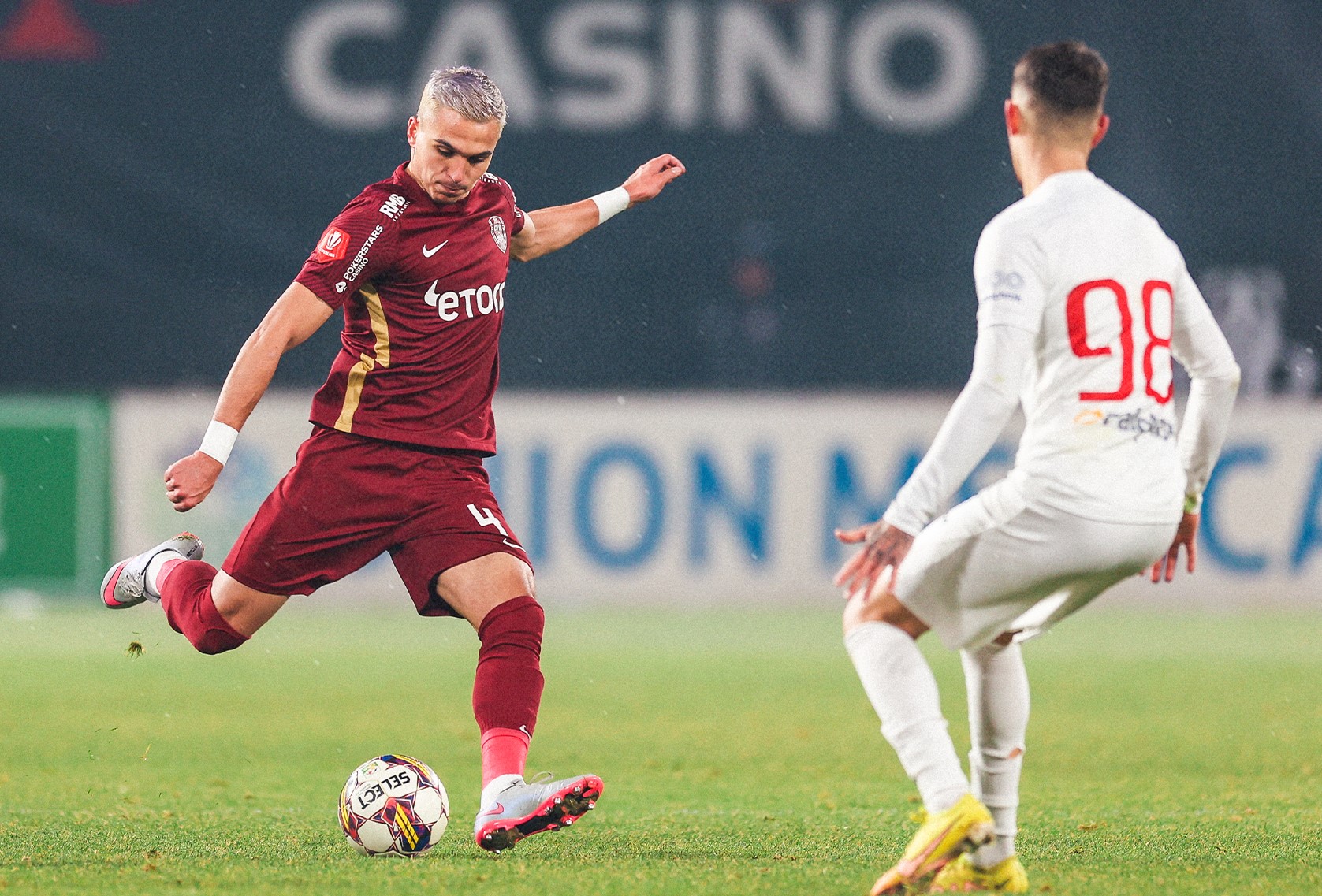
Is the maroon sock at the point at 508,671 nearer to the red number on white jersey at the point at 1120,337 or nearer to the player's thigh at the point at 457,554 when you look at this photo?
the player's thigh at the point at 457,554

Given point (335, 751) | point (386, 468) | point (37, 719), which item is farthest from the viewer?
point (37, 719)

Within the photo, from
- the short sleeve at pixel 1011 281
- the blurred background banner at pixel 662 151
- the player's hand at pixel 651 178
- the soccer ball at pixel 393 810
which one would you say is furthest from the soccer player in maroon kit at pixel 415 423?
the blurred background banner at pixel 662 151

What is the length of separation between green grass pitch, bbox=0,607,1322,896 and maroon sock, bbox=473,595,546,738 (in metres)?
0.32

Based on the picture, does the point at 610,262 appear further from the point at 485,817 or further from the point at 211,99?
the point at 485,817

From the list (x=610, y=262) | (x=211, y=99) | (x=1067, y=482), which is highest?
(x=211, y=99)

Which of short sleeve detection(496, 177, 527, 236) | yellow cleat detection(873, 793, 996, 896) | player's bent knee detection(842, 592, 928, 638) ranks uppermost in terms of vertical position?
short sleeve detection(496, 177, 527, 236)

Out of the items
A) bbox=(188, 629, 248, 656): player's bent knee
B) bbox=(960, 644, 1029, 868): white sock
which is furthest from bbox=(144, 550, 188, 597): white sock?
bbox=(960, 644, 1029, 868): white sock

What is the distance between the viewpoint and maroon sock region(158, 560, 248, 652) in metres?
4.89

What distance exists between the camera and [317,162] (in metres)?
13.9

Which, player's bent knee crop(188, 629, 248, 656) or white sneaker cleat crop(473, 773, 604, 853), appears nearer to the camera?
white sneaker cleat crop(473, 773, 604, 853)

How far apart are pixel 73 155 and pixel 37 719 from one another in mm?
7523

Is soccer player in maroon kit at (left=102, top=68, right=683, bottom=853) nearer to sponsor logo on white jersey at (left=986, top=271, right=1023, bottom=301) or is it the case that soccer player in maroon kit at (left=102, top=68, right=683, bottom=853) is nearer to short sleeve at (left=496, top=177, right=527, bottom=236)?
short sleeve at (left=496, top=177, right=527, bottom=236)

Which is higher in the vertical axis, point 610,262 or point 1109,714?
point 610,262

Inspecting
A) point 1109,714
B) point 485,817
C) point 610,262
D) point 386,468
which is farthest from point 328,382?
point 610,262
